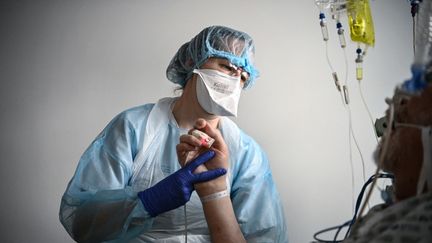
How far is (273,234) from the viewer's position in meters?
1.30

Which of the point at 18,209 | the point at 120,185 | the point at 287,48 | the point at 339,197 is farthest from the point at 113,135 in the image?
the point at 339,197

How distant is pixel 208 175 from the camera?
1157 millimetres

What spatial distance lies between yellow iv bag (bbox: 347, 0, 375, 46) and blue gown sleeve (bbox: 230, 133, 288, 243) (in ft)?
1.92

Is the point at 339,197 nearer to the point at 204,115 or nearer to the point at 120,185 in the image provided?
the point at 204,115

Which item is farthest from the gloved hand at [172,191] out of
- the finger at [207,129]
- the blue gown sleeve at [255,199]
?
the blue gown sleeve at [255,199]

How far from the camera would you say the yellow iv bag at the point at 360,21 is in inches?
52.6

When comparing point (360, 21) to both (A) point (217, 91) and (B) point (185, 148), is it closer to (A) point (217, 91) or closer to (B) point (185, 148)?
(A) point (217, 91)

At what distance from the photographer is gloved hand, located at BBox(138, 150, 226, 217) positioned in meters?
1.12

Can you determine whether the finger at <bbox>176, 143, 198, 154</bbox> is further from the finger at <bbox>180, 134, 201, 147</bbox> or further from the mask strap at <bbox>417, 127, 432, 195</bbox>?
the mask strap at <bbox>417, 127, 432, 195</bbox>

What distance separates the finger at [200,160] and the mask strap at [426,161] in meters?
0.67

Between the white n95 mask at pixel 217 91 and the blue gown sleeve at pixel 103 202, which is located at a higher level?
the white n95 mask at pixel 217 91

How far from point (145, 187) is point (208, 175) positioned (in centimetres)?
28

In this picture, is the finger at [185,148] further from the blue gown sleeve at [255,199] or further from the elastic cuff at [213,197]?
the blue gown sleeve at [255,199]

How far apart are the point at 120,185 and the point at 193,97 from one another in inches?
17.3
